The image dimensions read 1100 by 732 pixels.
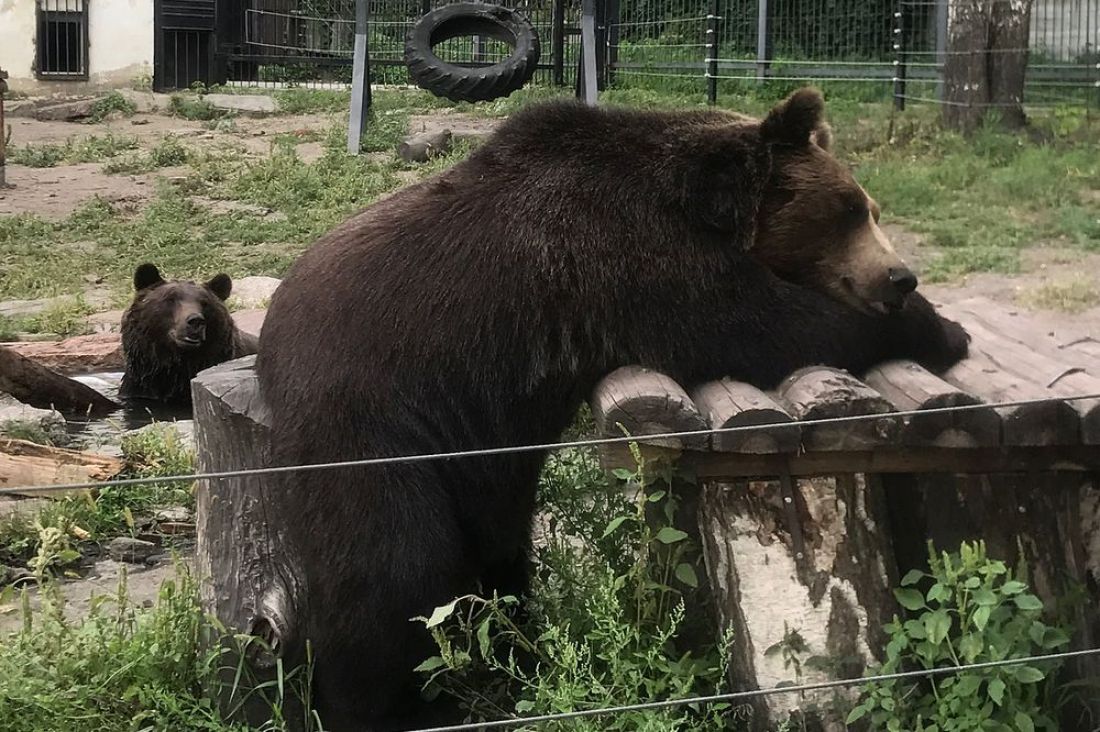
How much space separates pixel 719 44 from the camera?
1516cm

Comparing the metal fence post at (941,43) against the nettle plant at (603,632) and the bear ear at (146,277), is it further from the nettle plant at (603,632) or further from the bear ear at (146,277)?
the nettle plant at (603,632)

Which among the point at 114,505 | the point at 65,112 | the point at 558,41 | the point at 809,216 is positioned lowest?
the point at 114,505

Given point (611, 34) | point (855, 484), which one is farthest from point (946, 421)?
point (611, 34)

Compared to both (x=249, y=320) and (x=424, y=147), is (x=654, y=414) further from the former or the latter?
(x=424, y=147)

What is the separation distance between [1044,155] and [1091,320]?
4.31 meters

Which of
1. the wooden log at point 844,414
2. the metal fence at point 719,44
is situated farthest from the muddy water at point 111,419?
the metal fence at point 719,44

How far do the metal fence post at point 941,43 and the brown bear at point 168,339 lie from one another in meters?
7.01

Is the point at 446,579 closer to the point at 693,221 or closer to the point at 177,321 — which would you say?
the point at 693,221

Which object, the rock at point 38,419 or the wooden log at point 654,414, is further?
the rock at point 38,419

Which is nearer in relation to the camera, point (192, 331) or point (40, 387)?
point (40, 387)

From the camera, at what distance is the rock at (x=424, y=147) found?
1345 centimetres

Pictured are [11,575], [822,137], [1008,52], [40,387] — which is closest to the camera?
[822,137]

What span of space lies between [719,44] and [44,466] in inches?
426

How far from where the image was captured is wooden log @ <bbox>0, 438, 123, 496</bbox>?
5.91 m
